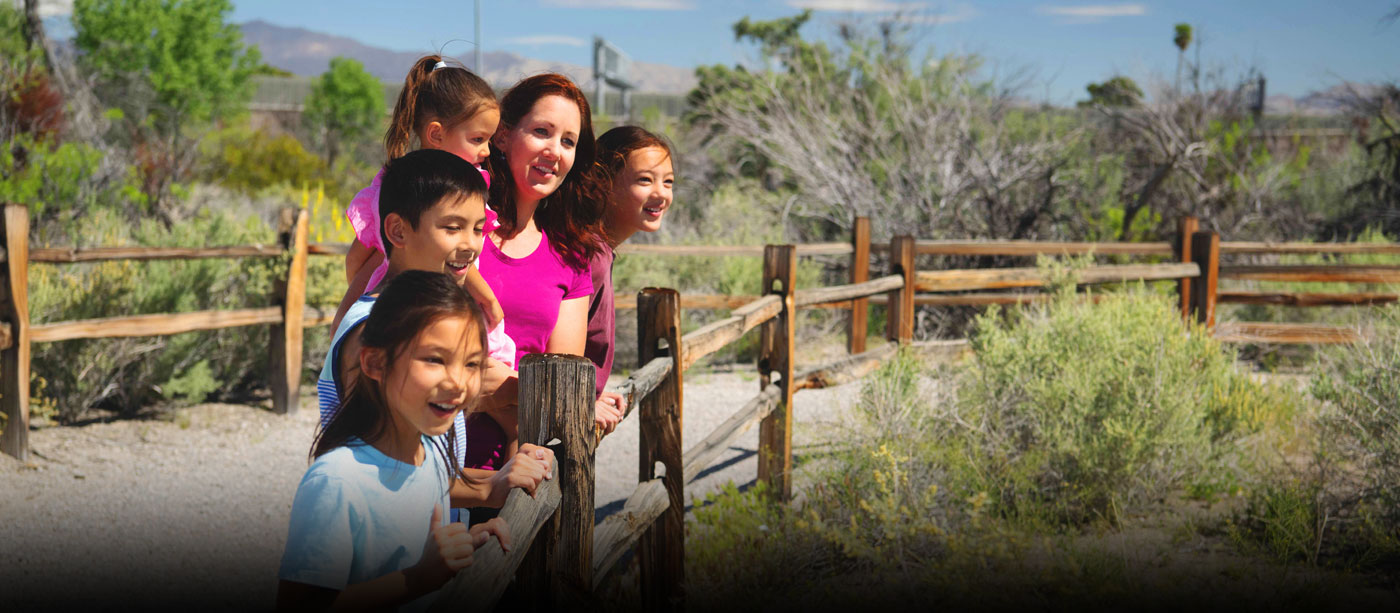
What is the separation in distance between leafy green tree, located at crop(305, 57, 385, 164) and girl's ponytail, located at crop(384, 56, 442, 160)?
1529 inches

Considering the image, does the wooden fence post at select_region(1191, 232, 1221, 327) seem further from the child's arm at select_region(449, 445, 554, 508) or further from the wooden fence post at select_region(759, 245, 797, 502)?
the child's arm at select_region(449, 445, 554, 508)

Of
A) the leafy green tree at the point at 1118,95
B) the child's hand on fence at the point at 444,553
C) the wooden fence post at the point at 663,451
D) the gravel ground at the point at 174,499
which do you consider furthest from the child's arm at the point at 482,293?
the leafy green tree at the point at 1118,95

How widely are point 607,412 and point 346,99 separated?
134ft

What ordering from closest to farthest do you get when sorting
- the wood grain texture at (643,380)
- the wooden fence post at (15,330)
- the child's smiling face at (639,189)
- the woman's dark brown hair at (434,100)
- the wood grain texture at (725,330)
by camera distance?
the woman's dark brown hair at (434,100), the child's smiling face at (639,189), the wood grain texture at (643,380), the wood grain texture at (725,330), the wooden fence post at (15,330)

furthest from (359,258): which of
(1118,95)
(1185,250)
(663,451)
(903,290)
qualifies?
(1118,95)

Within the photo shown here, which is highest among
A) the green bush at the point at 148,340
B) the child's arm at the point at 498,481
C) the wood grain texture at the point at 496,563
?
the child's arm at the point at 498,481

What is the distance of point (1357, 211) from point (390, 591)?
14.4 m

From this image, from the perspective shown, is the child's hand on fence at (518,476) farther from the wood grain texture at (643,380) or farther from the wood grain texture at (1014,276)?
the wood grain texture at (1014,276)

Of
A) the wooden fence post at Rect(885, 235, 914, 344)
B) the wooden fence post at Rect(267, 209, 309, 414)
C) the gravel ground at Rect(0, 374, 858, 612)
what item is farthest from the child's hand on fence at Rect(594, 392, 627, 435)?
the wooden fence post at Rect(267, 209, 309, 414)

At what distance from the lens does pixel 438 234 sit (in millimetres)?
1314

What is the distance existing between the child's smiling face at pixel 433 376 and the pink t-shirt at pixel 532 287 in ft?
2.09

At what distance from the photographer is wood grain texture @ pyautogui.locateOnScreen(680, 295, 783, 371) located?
359 centimetres

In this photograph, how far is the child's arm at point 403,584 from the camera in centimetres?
109

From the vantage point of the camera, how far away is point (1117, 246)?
761 cm
